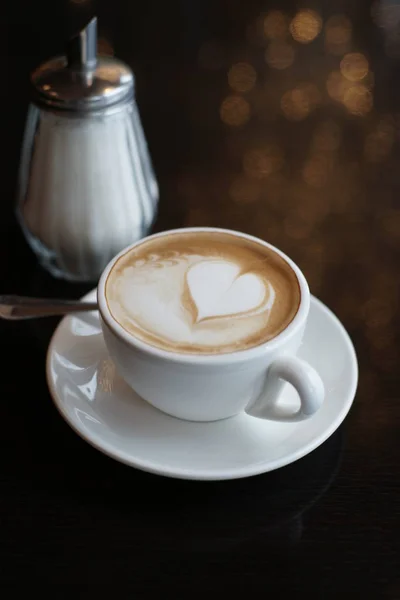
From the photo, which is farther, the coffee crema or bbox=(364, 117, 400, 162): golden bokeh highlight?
bbox=(364, 117, 400, 162): golden bokeh highlight

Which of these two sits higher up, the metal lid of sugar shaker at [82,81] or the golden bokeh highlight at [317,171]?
the metal lid of sugar shaker at [82,81]

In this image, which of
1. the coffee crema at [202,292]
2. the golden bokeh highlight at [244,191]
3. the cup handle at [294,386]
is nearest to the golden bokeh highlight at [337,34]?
the golden bokeh highlight at [244,191]

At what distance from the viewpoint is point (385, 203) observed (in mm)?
830

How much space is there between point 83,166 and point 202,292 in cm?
19

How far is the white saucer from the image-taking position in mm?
526

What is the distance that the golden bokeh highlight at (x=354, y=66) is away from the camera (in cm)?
107

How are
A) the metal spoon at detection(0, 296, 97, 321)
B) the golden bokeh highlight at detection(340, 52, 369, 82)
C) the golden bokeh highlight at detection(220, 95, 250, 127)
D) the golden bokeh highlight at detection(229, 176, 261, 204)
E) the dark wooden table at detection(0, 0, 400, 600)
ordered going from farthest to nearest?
the golden bokeh highlight at detection(340, 52, 369, 82) < the golden bokeh highlight at detection(220, 95, 250, 127) < the golden bokeh highlight at detection(229, 176, 261, 204) < the metal spoon at detection(0, 296, 97, 321) < the dark wooden table at detection(0, 0, 400, 600)

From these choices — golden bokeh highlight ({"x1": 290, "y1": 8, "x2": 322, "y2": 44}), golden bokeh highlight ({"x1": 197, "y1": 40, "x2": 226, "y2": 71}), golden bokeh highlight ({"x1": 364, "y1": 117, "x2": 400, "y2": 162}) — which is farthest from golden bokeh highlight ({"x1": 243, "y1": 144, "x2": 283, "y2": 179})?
golden bokeh highlight ({"x1": 290, "y1": 8, "x2": 322, "y2": 44})

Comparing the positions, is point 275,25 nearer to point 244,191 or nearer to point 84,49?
point 244,191

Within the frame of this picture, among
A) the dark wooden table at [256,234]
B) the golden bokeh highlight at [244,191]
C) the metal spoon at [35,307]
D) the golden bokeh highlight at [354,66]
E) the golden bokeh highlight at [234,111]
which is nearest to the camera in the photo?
the dark wooden table at [256,234]

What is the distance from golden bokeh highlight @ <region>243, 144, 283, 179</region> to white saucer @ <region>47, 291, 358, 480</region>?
0.92ft

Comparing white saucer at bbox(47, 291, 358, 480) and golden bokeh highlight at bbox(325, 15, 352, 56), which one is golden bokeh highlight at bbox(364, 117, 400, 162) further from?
white saucer at bbox(47, 291, 358, 480)

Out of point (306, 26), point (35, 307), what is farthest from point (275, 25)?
point (35, 307)

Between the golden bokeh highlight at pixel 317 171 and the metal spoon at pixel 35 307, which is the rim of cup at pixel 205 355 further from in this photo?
the golden bokeh highlight at pixel 317 171
